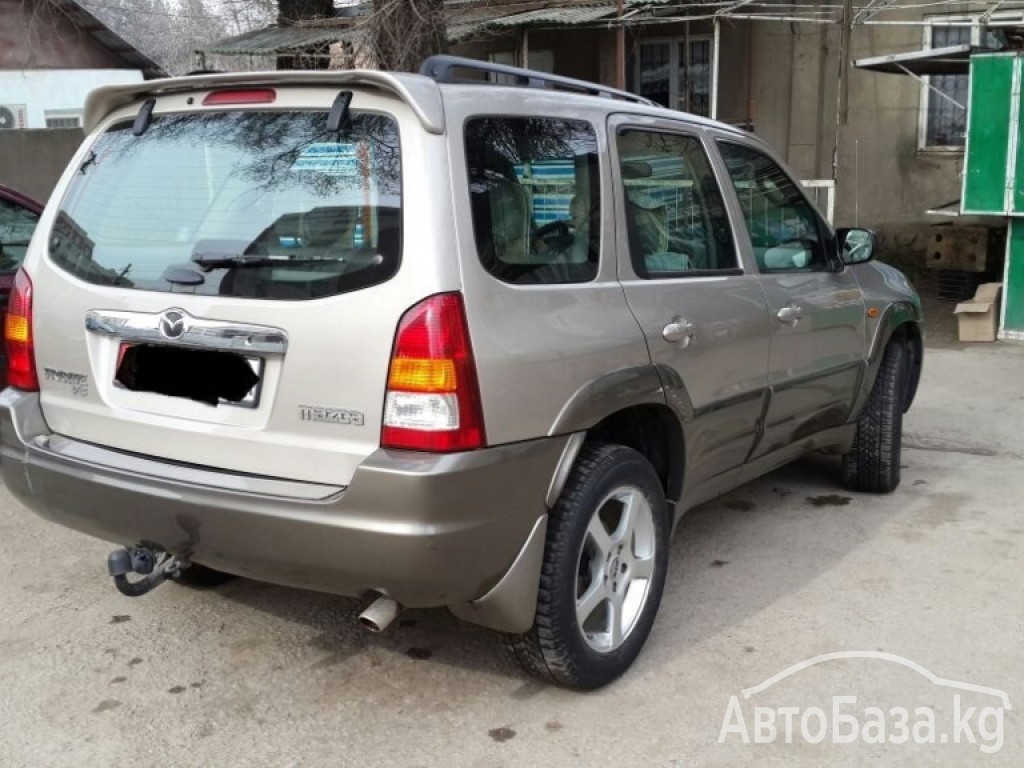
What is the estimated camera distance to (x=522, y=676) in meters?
3.40

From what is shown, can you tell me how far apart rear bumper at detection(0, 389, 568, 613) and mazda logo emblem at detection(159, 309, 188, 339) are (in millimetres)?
375

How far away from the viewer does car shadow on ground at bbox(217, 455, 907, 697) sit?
141 inches

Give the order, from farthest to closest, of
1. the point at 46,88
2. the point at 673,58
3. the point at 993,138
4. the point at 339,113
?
the point at 46,88 → the point at 673,58 → the point at 993,138 → the point at 339,113

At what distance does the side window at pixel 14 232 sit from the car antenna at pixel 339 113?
3560 mm

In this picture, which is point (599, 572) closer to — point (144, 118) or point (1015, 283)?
point (144, 118)

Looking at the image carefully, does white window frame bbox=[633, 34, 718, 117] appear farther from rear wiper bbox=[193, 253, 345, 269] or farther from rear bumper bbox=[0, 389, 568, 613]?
rear bumper bbox=[0, 389, 568, 613]

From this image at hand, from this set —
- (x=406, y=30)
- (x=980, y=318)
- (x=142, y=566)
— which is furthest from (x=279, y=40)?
(x=142, y=566)

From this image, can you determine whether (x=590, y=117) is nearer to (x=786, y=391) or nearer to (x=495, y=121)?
(x=495, y=121)

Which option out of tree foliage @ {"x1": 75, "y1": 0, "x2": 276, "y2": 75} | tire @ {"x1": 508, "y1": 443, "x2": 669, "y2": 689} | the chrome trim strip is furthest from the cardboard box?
tree foliage @ {"x1": 75, "y1": 0, "x2": 276, "y2": 75}

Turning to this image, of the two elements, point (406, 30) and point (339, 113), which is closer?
point (339, 113)

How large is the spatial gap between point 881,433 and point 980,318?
489 cm

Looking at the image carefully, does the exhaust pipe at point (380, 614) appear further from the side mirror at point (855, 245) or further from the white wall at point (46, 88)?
the white wall at point (46, 88)

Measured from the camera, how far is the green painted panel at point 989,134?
28.9ft

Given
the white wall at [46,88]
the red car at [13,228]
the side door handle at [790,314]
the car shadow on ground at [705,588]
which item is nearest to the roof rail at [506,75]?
the side door handle at [790,314]
